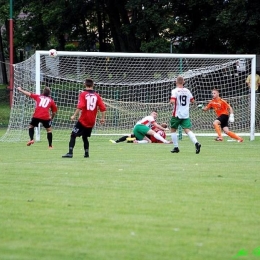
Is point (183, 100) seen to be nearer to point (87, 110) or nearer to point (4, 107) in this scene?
point (87, 110)

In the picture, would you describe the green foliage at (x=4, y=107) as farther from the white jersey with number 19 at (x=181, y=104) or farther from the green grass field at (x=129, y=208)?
the green grass field at (x=129, y=208)

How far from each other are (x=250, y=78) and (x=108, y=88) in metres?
5.11

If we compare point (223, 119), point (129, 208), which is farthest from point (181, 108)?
point (129, 208)

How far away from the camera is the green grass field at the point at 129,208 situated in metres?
7.96

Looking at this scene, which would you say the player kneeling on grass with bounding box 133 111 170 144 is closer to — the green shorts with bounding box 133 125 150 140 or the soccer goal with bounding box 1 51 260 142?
the green shorts with bounding box 133 125 150 140

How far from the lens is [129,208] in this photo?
33.5 feet

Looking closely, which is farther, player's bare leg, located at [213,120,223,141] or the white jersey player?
player's bare leg, located at [213,120,223,141]

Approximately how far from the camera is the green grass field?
7961 millimetres

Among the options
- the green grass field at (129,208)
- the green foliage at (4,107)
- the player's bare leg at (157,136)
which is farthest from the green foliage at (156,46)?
the green grass field at (129,208)

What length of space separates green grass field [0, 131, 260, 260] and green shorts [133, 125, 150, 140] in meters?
7.05

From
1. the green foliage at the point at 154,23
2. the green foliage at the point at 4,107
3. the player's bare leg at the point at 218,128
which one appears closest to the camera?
the player's bare leg at the point at 218,128

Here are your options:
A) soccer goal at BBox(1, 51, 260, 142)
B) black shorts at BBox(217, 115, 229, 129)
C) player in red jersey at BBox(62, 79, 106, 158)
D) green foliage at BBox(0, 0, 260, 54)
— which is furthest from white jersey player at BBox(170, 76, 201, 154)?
green foliage at BBox(0, 0, 260, 54)

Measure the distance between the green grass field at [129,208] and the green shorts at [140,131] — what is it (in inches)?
278

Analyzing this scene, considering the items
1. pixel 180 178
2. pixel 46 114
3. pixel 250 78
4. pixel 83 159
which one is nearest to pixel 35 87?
pixel 46 114
